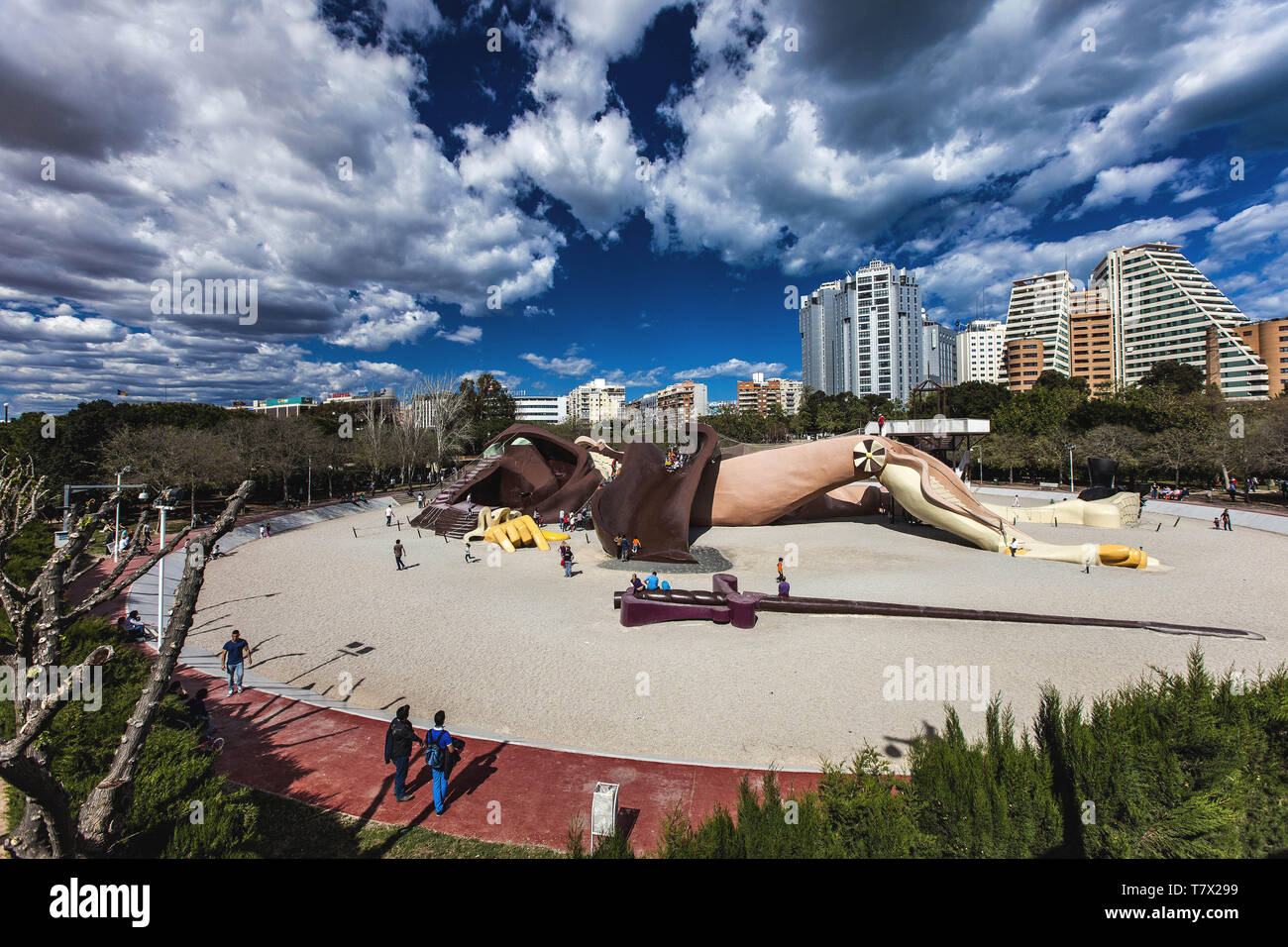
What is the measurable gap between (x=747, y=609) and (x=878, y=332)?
153 m

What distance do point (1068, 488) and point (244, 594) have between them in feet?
182

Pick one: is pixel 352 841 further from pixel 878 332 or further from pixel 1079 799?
pixel 878 332

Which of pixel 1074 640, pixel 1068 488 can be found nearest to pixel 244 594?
pixel 1074 640

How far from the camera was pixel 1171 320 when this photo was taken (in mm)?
103375

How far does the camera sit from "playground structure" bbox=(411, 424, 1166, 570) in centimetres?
2044

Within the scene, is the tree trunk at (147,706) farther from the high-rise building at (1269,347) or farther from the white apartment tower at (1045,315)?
the white apartment tower at (1045,315)

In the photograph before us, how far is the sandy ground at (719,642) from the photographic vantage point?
9.02 metres

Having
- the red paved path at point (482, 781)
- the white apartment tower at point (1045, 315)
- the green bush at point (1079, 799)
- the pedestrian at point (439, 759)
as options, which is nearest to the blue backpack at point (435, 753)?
the pedestrian at point (439, 759)

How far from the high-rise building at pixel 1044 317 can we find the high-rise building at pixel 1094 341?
2.35 meters

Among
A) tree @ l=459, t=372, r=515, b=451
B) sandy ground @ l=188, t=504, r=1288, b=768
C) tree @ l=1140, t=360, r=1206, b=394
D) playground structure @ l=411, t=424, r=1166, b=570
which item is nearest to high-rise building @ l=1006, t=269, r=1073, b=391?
tree @ l=1140, t=360, r=1206, b=394

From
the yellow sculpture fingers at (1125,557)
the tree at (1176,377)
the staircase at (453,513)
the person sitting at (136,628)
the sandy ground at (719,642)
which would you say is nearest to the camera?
the sandy ground at (719,642)

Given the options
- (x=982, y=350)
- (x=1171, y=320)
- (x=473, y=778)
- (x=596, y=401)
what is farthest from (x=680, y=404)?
(x=473, y=778)

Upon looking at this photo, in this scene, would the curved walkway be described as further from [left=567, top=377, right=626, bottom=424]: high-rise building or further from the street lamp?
[left=567, top=377, right=626, bottom=424]: high-rise building

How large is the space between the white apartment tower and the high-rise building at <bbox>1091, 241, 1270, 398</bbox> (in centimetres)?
792
